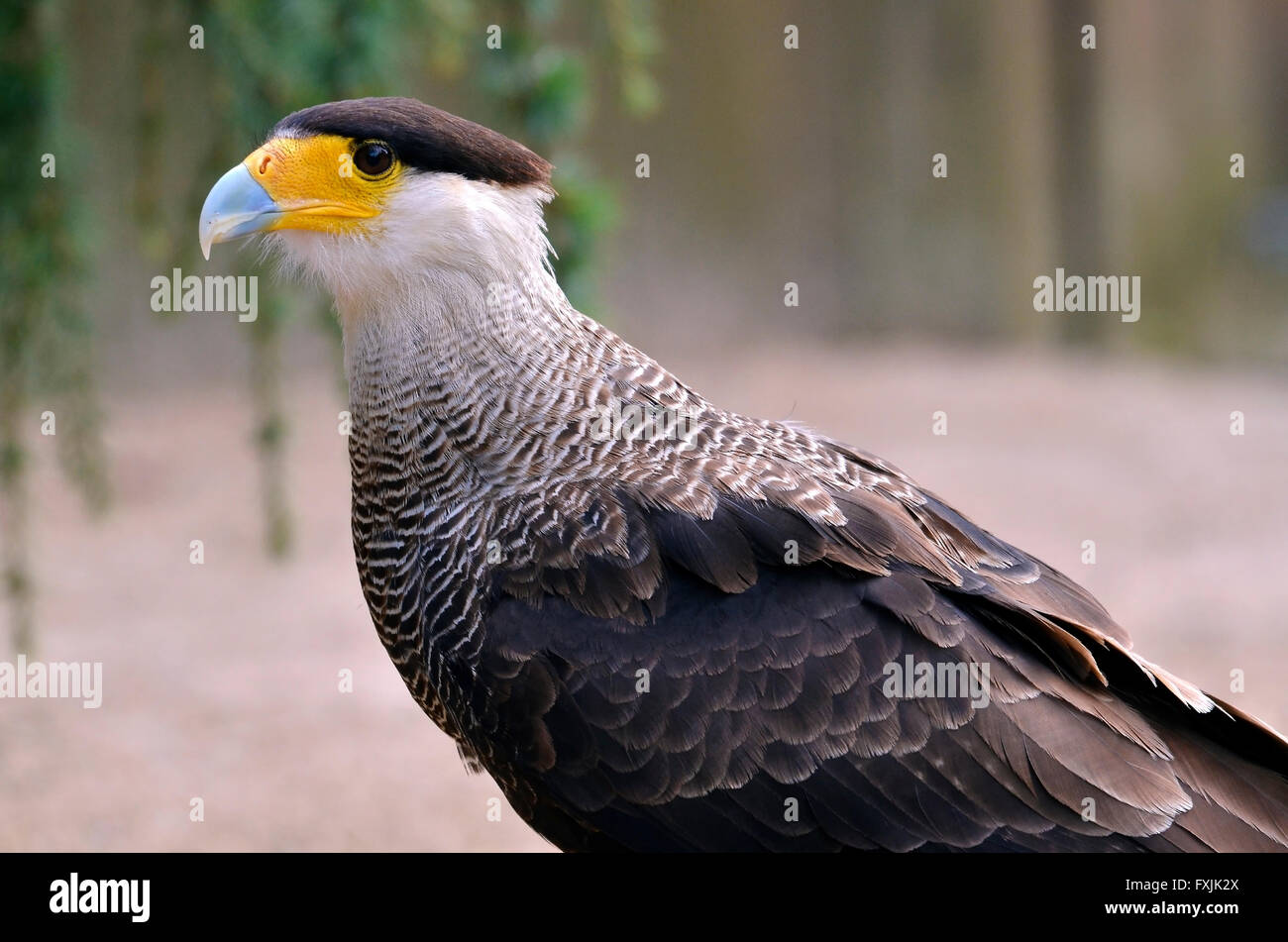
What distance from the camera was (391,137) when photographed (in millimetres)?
2980

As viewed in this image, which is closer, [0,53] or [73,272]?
[0,53]

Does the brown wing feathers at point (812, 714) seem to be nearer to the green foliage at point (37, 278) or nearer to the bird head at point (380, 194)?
the bird head at point (380, 194)

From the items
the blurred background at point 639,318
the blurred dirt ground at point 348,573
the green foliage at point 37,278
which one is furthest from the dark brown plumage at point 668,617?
the blurred dirt ground at point 348,573

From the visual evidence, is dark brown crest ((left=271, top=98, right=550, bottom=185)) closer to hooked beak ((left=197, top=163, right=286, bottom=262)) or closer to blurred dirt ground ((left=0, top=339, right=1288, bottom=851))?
hooked beak ((left=197, top=163, right=286, bottom=262))

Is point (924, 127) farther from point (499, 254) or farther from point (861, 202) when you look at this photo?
point (499, 254)

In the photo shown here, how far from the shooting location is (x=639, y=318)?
1209 centimetres

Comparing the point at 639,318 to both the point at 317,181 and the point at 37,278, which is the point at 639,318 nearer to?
the point at 37,278

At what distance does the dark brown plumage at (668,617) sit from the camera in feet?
9.29

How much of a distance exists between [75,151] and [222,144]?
511 mm

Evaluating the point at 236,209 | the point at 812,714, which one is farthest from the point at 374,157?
the point at 812,714

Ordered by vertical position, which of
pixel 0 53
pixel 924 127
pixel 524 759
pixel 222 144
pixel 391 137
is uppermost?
pixel 924 127

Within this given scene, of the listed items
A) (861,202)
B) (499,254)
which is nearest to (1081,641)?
(499,254)

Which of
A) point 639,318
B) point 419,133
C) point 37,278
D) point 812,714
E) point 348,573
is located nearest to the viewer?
point 812,714

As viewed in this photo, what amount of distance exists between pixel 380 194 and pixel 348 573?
582 centimetres
